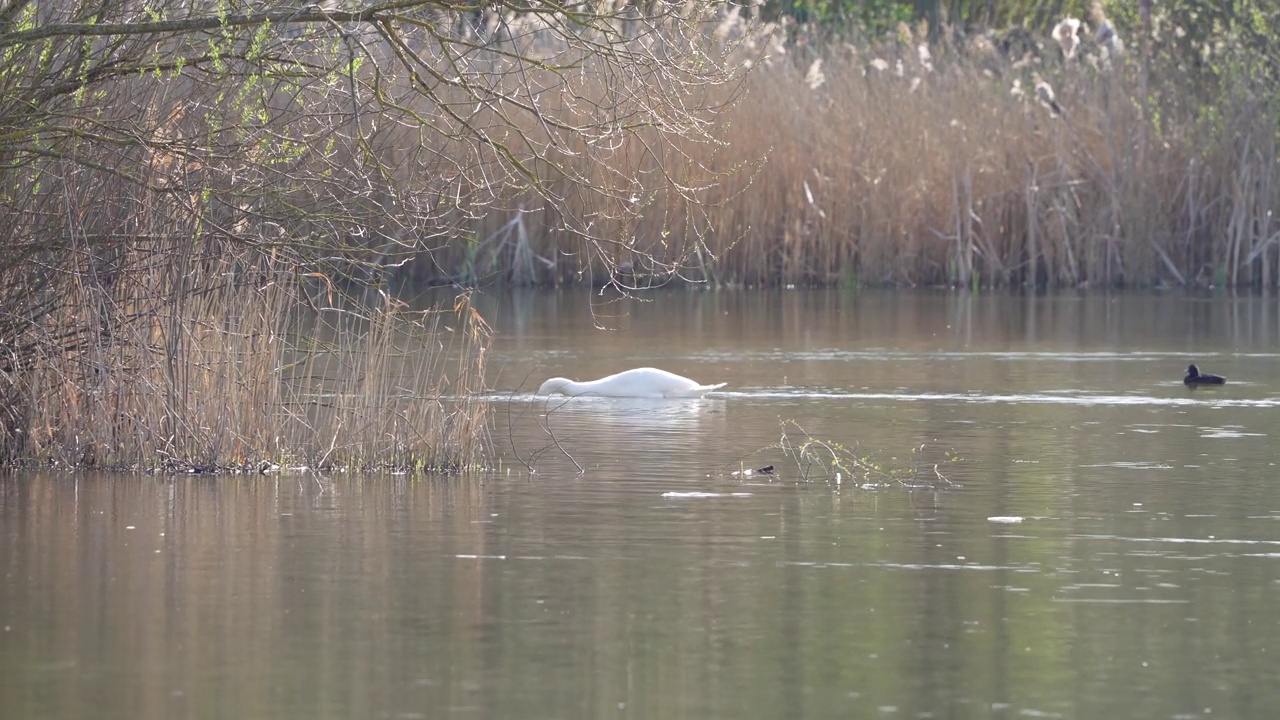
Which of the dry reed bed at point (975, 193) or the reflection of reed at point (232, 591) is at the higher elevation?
the dry reed bed at point (975, 193)

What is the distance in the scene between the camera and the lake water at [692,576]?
5.96 m

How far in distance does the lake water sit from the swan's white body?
1.31ft

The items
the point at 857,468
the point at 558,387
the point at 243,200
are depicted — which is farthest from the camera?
the point at 558,387

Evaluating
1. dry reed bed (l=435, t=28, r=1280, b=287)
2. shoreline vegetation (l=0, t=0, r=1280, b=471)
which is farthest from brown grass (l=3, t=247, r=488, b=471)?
dry reed bed (l=435, t=28, r=1280, b=287)

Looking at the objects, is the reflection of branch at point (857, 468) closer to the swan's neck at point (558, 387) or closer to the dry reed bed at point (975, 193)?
the swan's neck at point (558, 387)

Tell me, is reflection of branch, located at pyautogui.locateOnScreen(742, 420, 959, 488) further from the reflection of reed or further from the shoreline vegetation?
the reflection of reed

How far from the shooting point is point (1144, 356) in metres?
17.6

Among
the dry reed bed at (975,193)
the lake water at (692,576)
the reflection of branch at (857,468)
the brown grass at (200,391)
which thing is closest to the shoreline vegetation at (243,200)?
the brown grass at (200,391)

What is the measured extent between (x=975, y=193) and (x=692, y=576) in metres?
18.9

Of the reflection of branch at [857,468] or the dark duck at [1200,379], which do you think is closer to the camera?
the reflection of branch at [857,468]

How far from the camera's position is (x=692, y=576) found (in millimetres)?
7602

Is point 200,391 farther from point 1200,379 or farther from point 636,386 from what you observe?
point 1200,379

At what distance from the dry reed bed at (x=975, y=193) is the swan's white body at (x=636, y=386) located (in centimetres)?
1109

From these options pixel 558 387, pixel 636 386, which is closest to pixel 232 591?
pixel 558 387
